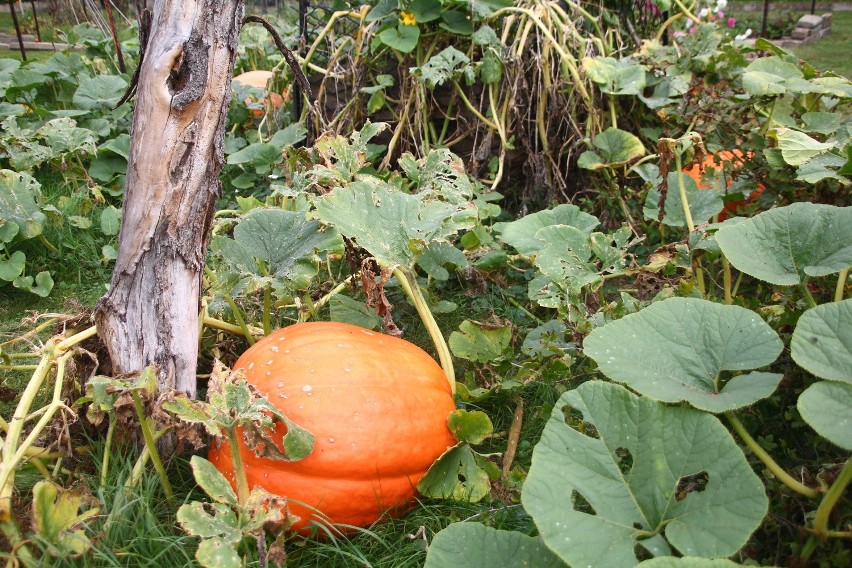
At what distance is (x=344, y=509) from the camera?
1.70 metres

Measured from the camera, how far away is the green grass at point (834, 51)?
21.3 feet

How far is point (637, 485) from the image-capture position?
129cm

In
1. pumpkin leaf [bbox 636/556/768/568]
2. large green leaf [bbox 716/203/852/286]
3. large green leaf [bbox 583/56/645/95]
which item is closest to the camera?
pumpkin leaf [bbox 636/556/768/568]

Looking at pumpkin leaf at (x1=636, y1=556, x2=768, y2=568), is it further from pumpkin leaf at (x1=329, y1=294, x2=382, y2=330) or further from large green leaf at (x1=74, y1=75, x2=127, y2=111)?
large green leaf at (x1=74, y1=75, x2=127, y2=111)

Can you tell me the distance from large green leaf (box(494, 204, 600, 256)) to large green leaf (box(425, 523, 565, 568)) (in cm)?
104

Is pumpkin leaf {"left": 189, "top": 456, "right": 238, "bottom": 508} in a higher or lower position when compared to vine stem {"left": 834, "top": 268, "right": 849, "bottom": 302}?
lower

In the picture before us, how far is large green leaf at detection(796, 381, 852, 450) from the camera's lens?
113 cm

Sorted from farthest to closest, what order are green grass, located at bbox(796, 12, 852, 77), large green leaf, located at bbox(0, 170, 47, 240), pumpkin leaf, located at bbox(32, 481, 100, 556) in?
green grass, located at bbox(796, 12, 852, 77)
large green leaf, located at bbox(0, 170, 47, 240)
pumpkin leaf, located at bbox(32, 481, 100, 556)

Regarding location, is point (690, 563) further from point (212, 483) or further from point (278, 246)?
point (278, 246)

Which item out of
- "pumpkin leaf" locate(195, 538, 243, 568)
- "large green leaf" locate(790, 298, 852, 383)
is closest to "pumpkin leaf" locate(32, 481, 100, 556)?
"pumpkin leaf" locate(195, 538, 243, 568)

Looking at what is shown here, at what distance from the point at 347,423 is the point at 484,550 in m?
0.52

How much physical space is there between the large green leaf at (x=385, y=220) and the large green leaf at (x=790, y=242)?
0.70 m

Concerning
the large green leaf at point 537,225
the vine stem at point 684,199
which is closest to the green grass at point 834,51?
the vine stem at point 684,199

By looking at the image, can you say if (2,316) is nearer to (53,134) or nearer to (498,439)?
(53,134)
